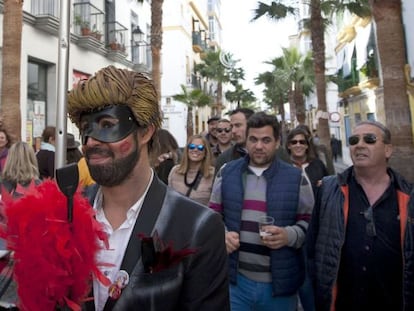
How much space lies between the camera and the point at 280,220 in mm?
3010

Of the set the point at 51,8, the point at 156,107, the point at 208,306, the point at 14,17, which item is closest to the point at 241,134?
the point at 156,107

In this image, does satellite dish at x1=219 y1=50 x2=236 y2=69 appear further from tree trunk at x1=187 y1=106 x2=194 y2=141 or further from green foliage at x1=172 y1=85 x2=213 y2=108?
tree trunk at x1=187 y1=106 x2=194 y2=141

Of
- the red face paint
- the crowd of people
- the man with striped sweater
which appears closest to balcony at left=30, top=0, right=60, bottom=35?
the crowd of people

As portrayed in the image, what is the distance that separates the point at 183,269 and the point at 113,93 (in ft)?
2.28

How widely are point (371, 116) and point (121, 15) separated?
14429mm

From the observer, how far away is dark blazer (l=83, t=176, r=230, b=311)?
143 cm

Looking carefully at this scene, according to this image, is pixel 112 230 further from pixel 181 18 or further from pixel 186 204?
pixel 181 18

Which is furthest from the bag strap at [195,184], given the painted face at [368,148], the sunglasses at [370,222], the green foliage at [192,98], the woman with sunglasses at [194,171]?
the green foliage at [192,98]

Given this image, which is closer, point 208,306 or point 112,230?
point 208,306

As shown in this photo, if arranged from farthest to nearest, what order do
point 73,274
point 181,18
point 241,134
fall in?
point 181,18 < point 241,134 < point 73,274

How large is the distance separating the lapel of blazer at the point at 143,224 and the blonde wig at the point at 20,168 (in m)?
2.71

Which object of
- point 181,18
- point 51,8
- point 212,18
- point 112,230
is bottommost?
point 112,230

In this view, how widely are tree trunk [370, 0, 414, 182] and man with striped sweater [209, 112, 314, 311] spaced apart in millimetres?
5750

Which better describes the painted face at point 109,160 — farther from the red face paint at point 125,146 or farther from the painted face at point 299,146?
the painted face at point 299,146
